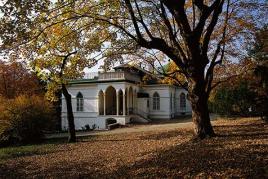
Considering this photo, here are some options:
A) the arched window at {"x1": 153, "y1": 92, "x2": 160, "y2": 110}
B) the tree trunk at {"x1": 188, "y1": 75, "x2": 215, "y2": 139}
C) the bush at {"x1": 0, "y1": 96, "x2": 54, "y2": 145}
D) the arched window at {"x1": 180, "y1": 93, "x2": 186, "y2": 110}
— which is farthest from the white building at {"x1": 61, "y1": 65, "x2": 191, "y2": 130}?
the tree trunk at {"x1": 188, "y1": 75, "x2": 215, "y2": 139}

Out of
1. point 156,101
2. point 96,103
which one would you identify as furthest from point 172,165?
point 156,101

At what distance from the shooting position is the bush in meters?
26.1

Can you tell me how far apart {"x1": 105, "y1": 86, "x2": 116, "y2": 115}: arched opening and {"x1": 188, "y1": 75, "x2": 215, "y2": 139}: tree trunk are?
3104 centimetres

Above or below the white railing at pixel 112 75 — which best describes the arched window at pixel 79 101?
below

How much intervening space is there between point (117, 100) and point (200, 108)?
28289 millimetres

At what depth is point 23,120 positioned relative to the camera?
26312 millimetres

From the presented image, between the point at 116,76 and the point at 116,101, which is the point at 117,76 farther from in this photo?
the point at 116,101

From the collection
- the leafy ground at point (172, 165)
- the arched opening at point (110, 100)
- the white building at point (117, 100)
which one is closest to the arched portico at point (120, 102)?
the white building at point (117, 100)

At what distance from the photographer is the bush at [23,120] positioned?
26.1m

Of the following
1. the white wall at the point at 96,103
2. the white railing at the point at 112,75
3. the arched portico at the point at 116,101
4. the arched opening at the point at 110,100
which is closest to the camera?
the arched portico at the point at 116,101

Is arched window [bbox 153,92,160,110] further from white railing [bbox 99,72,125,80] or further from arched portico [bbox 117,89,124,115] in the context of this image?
white railing [bbox 99,72,125,80]

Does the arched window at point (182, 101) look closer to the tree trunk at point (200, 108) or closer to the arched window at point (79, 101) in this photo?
the arched window at point (79, 101)

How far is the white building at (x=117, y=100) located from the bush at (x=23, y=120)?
51.8ft

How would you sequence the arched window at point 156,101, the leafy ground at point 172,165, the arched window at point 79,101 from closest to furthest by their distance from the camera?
the leafy ground at point 172,165, the arched window at point 79,101, the arched window at point 156,101
